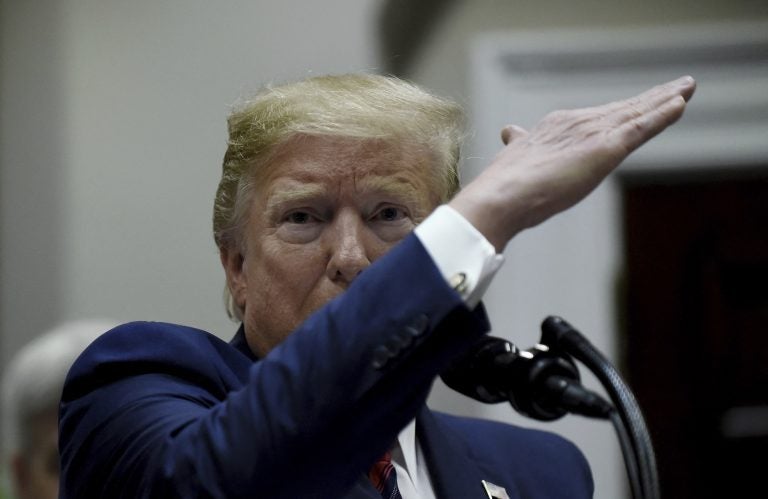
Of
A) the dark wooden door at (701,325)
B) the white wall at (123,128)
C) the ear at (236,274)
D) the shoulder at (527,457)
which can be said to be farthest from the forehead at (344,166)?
the dark wooden door at (701,325)

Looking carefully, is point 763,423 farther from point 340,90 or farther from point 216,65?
point 340,90

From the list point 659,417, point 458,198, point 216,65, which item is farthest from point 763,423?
point 458,198

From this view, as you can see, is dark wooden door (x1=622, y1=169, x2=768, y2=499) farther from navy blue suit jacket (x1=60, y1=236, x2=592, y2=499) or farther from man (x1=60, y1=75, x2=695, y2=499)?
navy blue suit jacket (x1=60, y1=236, x2=592, y2=499)

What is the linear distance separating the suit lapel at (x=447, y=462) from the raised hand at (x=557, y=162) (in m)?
0.48

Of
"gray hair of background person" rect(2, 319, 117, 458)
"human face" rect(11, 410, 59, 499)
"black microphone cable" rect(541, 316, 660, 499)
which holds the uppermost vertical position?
"black microphone cable" rect(541, 316, 660, 499)

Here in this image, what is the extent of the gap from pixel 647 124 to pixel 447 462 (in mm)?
575

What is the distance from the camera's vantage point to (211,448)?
51.8 inches

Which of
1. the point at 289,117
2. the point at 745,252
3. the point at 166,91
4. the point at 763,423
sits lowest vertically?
the point at 763,423

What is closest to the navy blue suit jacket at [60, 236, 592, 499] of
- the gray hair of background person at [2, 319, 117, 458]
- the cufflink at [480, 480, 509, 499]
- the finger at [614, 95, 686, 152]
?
the finger at [614, 95, 686, 152]

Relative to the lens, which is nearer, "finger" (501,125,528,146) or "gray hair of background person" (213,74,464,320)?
"finger" (501,125,528,146)

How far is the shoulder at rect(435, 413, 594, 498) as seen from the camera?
6.18 ft

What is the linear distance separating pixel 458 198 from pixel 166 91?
2.74 m

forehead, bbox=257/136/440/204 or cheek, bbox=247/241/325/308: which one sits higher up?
forehead, bbox=257/136/440/204

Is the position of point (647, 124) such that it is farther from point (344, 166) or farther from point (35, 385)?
point (35, 385)
